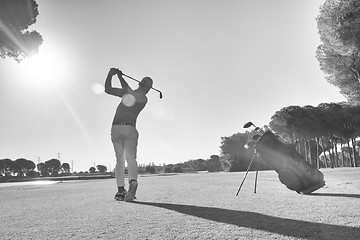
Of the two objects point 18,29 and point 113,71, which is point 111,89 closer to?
point 113,71

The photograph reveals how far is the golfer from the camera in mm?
5816

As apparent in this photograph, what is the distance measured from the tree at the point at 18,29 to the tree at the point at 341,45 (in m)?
19.7

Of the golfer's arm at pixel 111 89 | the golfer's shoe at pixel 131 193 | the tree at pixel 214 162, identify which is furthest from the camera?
the tree at pixel 214 162

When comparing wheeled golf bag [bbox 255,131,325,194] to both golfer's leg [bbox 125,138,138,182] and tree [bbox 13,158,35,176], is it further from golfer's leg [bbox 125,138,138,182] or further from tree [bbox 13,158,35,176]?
tree [bbox 13,158,35,176]

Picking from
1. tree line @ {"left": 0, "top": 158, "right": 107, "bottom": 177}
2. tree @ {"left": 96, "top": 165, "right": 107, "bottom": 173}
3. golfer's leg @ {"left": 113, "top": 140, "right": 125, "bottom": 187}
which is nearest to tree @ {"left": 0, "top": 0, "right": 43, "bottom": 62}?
golfer's leg @ {"left": 113, "top": 140, "right": 125, "bottom": 187}

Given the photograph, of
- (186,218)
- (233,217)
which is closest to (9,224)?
(186,218)

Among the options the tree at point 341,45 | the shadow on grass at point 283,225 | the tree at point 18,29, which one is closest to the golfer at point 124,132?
the shadow on grass at point 283,225

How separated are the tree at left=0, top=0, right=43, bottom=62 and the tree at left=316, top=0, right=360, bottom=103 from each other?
19.7 metres

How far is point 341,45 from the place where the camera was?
1897 cm

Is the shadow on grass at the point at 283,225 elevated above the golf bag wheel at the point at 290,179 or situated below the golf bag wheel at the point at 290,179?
below

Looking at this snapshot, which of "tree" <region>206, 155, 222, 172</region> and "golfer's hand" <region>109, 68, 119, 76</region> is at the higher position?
"golfer's hand" <region>109, 68, 119, 76</region>

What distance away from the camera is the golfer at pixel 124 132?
19.1 feet

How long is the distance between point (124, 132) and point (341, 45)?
18.9 m

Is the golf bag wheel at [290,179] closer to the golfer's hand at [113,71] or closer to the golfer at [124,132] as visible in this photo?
the golfer at [124,132]
